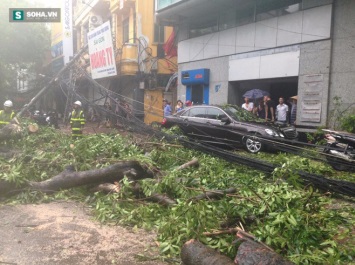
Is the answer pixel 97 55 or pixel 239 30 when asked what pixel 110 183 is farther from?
pixel 97 55

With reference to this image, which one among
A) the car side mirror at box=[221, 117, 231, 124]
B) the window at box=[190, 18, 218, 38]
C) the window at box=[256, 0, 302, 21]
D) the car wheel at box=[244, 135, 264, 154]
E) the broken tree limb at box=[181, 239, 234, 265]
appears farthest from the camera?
the window at box=[190, 18, 218, 38]

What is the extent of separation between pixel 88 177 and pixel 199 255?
2868 millimetres

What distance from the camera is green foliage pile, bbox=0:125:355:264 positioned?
3.41 metres

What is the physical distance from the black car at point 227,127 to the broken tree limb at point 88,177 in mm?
4039

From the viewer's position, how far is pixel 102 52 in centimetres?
1844

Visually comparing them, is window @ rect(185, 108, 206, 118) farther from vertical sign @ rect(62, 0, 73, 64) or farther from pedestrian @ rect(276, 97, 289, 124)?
vertical sign @ rect(62, 0, 73, 64)

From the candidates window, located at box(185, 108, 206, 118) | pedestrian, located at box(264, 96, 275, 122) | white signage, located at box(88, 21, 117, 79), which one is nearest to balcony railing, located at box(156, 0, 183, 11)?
white signage, located at box(88, 21, 117, 79)

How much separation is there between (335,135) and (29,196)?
20.0 feet

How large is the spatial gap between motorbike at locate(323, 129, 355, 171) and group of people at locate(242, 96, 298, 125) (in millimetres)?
4097

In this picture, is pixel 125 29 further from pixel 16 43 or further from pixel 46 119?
pixel 16 43

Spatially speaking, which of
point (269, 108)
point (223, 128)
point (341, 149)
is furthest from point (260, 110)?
point (341, 149)

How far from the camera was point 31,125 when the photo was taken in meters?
10.1

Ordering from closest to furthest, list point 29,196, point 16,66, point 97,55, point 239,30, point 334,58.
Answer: point 29,196 → point 334,58 → point 239,30 → point 97,55 → point 16,66

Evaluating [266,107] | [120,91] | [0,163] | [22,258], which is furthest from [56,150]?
[120,91]
